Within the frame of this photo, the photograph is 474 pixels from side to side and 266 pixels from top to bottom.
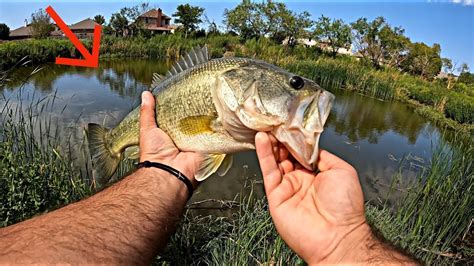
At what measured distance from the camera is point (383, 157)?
10.1m

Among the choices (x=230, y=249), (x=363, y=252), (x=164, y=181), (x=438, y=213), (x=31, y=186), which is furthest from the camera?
(x=438, y=213)

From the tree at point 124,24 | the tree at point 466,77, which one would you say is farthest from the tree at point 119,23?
the tree at point 466,77

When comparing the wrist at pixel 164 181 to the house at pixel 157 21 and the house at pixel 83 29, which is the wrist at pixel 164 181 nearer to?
the house at pixel 83 29

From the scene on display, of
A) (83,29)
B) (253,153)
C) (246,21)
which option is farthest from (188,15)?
(253,153)

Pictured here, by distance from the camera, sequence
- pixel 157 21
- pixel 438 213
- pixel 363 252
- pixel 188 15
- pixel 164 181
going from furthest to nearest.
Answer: pixel 157 21 < pixel 188 15 < pixel 438 213 < pixel 164 181 < pixel 363 252

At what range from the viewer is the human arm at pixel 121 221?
125cm

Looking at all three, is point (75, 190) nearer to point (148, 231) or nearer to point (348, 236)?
point (148, 231)

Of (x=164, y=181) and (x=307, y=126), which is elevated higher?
(x=307, y=126)

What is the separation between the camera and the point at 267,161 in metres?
1.74

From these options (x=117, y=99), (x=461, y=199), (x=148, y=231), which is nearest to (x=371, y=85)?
(x=117, y=99)

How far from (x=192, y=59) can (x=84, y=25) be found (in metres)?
56.2

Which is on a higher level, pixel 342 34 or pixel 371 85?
pixel 342 34

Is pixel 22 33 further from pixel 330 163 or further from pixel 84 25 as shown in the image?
pixel 330 163

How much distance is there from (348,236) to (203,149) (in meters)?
0.97
